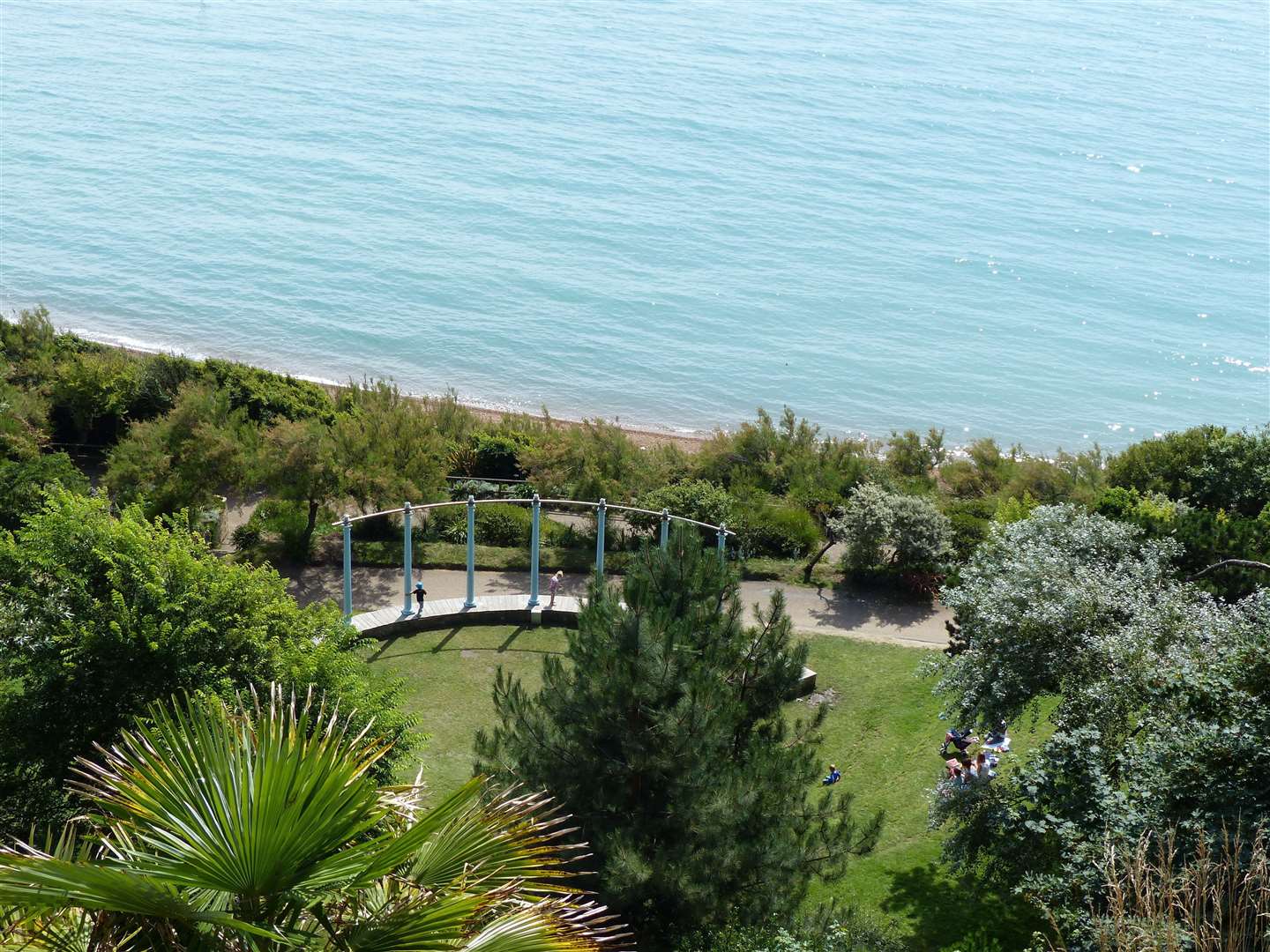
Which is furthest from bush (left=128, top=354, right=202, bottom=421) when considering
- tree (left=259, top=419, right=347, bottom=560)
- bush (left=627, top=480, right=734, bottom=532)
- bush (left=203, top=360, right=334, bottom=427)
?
bush (left=627, top=480, right=734, bottom=532)

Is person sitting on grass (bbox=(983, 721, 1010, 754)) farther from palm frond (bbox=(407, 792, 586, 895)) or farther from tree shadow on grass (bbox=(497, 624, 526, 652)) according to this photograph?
palm frond (bbox=(407, 792, 586, 895))

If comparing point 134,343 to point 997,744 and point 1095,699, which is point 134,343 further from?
point 1095,699

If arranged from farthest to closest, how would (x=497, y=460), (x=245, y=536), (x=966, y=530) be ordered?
1. (x=497, y=460)
2. (x=966, y=530)
3. (x=245, y=536)

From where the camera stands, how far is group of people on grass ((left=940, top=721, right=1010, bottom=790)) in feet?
62.0

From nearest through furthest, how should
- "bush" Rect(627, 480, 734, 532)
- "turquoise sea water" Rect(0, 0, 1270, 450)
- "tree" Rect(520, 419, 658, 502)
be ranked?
"bush" Rect(627, 480, 734, 532), "tree" Rect(520, 419, 658, 502), "turquoise sea water" Rect(0, 0, 1270, 450)

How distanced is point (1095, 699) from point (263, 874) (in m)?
10.4

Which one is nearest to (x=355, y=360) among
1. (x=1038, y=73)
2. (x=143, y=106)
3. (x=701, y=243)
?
(x=701, y=243)

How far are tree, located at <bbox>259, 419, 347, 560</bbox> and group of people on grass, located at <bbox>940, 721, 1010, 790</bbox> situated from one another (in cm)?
1405

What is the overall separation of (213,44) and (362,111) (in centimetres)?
2475

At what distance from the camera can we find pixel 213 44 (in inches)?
3917

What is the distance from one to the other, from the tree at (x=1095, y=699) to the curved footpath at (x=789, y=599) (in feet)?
20.9

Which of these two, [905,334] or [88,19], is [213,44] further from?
[905,334]

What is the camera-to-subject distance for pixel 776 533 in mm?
29750

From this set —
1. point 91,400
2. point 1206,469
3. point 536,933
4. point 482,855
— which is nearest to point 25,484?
point 91,400
